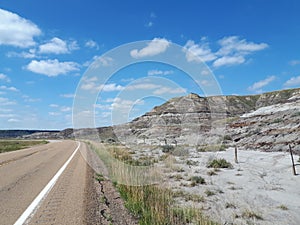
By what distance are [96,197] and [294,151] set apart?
1706cm

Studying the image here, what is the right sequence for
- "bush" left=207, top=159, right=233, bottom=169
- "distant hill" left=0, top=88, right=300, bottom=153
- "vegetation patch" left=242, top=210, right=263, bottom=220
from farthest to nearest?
"distant hill" left=0, top=88, right=300, bottom=153 < "bush" left=207, top=159, right=233, bottom=169 < "vegetation patch" left=242, top=210, right=263, bottom=220

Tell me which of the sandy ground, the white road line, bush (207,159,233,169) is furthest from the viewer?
bush (207,159,233,169)

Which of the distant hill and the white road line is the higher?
the distant hill

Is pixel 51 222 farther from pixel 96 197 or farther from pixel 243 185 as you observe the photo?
pixel 243 185

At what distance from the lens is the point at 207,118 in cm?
8681

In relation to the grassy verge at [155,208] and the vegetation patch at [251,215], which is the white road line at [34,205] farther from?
the vegetation patch at [251,215]

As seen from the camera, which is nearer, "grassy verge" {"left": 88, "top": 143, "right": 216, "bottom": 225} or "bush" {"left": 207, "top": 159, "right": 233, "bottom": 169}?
"grassy verge" {"left": 88, "top": 143, "right": 216, "bottom": 225}

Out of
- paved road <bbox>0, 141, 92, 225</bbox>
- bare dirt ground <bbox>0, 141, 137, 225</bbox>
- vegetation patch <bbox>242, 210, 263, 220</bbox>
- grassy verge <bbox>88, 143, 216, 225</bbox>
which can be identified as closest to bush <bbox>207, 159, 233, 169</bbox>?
bare dirt ground <bbox>0, 141, 137, 225</bbox>

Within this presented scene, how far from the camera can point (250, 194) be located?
10398 millimetres

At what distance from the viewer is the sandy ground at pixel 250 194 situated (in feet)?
25.1

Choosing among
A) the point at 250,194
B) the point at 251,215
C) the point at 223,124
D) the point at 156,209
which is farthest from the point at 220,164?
the point at 223,124

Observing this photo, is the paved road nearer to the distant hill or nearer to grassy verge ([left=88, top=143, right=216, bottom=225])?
grassy verge ([left=88, top=143, right=216, bottom=225])

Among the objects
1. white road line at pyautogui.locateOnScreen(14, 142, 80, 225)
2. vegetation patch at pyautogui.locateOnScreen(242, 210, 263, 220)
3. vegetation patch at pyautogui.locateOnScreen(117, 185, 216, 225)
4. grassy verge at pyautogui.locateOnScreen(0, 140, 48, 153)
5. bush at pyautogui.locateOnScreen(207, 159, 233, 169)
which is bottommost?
vegetation patch at pyautogui.locateOnScreen(242, 210, 263, 220)

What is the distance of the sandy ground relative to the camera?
7656 mm
